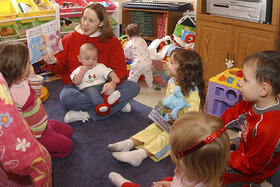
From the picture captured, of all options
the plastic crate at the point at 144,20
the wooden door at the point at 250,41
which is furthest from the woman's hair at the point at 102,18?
the plastic crate at the point at 144,20

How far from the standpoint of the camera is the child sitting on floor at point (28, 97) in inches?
57.6

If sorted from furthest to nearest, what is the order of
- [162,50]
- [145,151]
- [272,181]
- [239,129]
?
[162,50] < [239,129] < [145,151] < [272,181]

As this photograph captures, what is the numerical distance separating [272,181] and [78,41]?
5.99 ft

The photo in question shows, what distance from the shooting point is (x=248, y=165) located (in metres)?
1.33

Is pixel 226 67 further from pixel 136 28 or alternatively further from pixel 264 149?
pixel 264 149

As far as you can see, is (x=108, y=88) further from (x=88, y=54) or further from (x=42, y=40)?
(x=42, y=40)

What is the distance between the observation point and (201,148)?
94 cm

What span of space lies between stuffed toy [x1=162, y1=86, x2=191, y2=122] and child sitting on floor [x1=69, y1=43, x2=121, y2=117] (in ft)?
2.10

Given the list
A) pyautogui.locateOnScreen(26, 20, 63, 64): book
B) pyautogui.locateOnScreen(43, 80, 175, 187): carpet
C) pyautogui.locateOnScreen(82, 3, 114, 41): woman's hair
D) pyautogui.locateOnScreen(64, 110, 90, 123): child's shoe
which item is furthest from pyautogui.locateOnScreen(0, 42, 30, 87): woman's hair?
pyautogui.locateOnScreen(82, 3, 114, 41): woman's hair

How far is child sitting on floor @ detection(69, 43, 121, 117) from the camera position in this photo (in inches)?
89.9

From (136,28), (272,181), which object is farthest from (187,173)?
(136,28)

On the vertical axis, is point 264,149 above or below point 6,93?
below

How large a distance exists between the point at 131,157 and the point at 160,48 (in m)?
2.03

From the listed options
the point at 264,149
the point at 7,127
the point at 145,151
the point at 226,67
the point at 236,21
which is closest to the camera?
the point at 7,127
